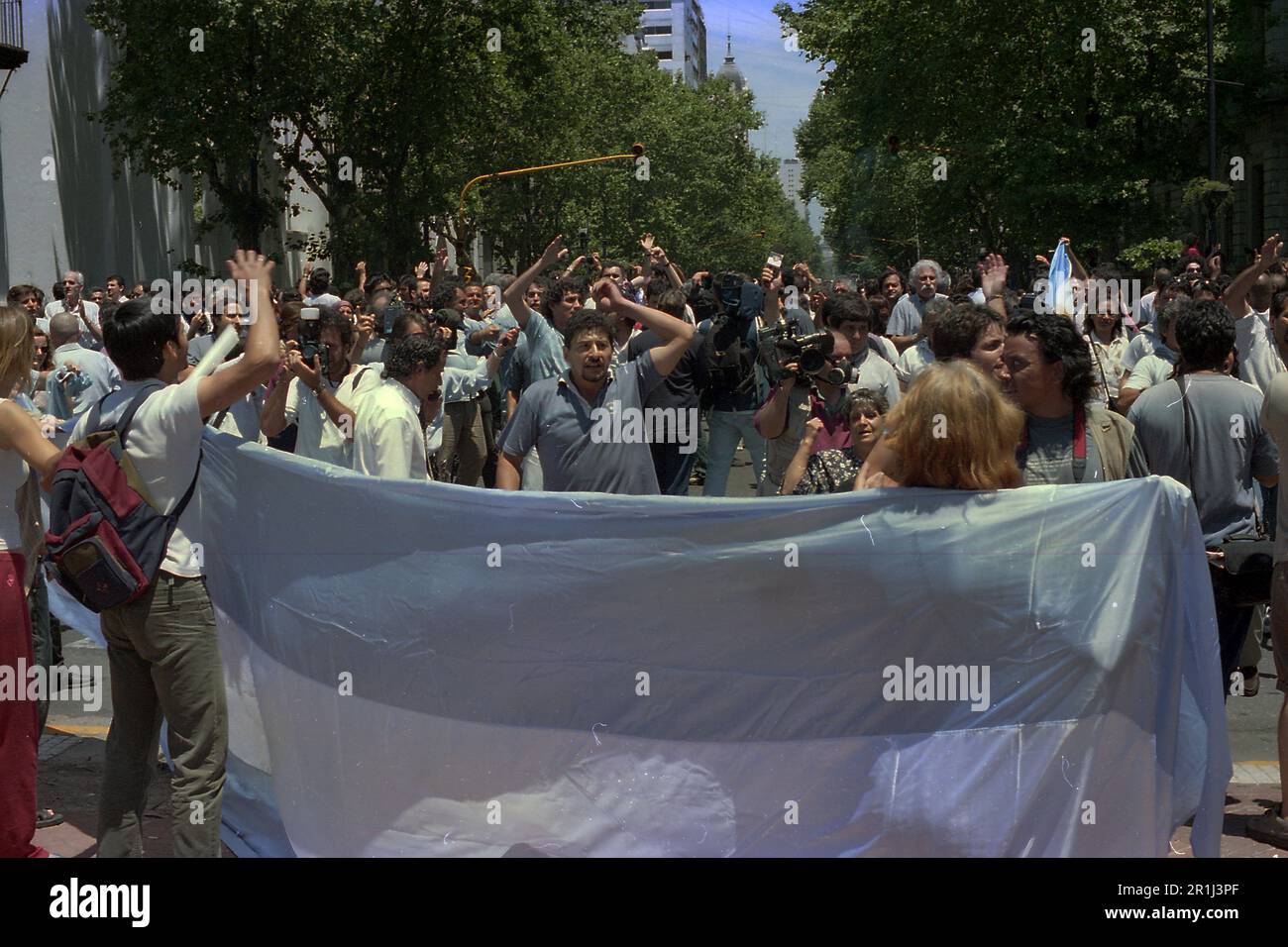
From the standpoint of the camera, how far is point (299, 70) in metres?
29.4

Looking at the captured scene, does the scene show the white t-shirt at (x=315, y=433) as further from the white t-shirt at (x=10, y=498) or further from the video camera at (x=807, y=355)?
the white t-shirt at (x=10, y=498)

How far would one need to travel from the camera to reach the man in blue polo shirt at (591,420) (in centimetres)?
622

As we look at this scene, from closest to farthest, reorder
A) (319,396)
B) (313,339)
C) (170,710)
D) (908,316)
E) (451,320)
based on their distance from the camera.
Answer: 1. (170,710)
2. (319,396)
3. (313,339)
4. (451,320)
5. (908,316)

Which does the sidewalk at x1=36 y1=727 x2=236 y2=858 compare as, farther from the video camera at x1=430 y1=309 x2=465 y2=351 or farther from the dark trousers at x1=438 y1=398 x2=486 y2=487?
the video camera at x1=430 y1=309 x2=465 y2=351

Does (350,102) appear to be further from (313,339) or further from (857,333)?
(857,333)

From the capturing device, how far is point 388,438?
6188 mm

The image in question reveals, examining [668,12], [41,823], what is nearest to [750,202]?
[41,823]

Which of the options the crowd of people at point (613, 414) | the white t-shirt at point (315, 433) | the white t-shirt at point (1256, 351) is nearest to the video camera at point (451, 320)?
the crowd of people at point (613, 414)

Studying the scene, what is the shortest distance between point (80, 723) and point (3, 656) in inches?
123

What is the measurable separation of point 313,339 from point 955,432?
17.3 ft

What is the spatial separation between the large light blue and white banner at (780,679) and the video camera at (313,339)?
3.57 m

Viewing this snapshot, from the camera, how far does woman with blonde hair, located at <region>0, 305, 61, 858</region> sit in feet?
16.1

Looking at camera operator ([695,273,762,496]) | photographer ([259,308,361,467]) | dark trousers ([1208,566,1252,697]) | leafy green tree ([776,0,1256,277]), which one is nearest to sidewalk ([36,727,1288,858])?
dark trousers ([1208,566,1252,697])

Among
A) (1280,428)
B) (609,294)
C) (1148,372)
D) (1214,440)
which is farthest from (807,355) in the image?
(1148,372)
